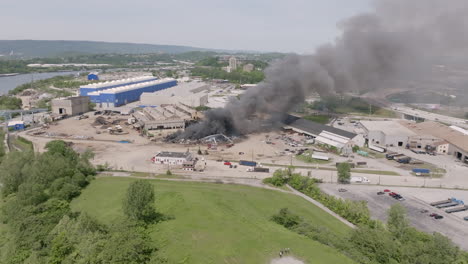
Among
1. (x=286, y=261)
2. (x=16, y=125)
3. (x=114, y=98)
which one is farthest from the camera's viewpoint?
(x=114, y=98)

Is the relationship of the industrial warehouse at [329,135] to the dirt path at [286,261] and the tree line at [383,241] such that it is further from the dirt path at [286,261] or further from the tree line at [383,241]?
the dirt path at [286,261]

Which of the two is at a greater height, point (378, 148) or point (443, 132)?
point (443, 132)

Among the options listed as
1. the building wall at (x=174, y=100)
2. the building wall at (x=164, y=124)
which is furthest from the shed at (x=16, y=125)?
the building wall at (x=174, y=100)

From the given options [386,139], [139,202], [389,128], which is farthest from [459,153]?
[139,202]

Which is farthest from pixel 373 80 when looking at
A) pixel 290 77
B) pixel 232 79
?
pixel 232 79

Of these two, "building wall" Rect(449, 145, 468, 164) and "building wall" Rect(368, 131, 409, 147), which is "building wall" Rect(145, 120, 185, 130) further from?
"building wall" Rect(449, 145, 468, 164)

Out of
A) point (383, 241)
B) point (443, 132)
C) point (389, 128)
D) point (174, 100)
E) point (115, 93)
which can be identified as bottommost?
point (383, 241)

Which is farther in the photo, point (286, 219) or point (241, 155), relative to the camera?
point (241, 155)

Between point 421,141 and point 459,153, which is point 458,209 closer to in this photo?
point 459,153

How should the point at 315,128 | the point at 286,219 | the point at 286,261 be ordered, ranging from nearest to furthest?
1. the point at 286,261
2. the point at 286,219
3. the point at 315,128
